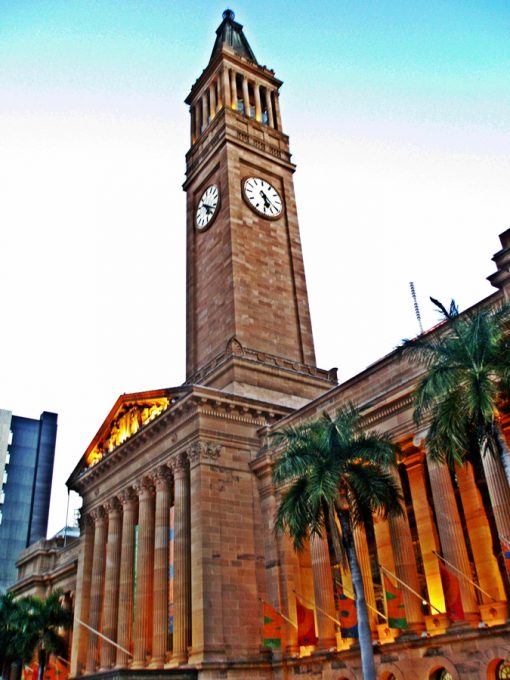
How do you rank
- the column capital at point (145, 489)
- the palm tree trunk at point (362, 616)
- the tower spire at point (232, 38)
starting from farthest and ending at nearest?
the tower spire at point (232, 38) → the column capital at point (145, 489) → the palm tree trunk at point (362, 616)

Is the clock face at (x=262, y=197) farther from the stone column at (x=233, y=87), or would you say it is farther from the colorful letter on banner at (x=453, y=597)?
the colorful letter on banner at (x=453, y=597)

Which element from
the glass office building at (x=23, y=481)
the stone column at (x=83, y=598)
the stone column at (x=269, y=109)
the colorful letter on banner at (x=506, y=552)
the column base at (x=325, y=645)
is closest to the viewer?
the colorful letter on banner at (x=506, y=552)

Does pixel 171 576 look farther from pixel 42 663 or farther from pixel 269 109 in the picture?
pixel 269 109

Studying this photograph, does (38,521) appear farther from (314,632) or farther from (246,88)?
(314,632)

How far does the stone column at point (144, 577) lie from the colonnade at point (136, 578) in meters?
0.05

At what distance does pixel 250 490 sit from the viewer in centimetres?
3653

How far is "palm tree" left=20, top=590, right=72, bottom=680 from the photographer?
47.0 meters

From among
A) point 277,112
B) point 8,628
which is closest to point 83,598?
point 8,628

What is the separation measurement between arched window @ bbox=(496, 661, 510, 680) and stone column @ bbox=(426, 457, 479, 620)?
1802 millimetres

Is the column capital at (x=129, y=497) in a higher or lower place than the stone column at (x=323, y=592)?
higher

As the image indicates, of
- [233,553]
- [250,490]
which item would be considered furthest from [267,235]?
[233,553]

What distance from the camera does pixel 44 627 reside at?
47.5 metres

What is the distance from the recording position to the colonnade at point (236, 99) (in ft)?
178

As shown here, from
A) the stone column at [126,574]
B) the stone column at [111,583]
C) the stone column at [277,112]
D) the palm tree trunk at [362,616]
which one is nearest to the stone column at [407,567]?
the palm tree trunk at [362,616]
